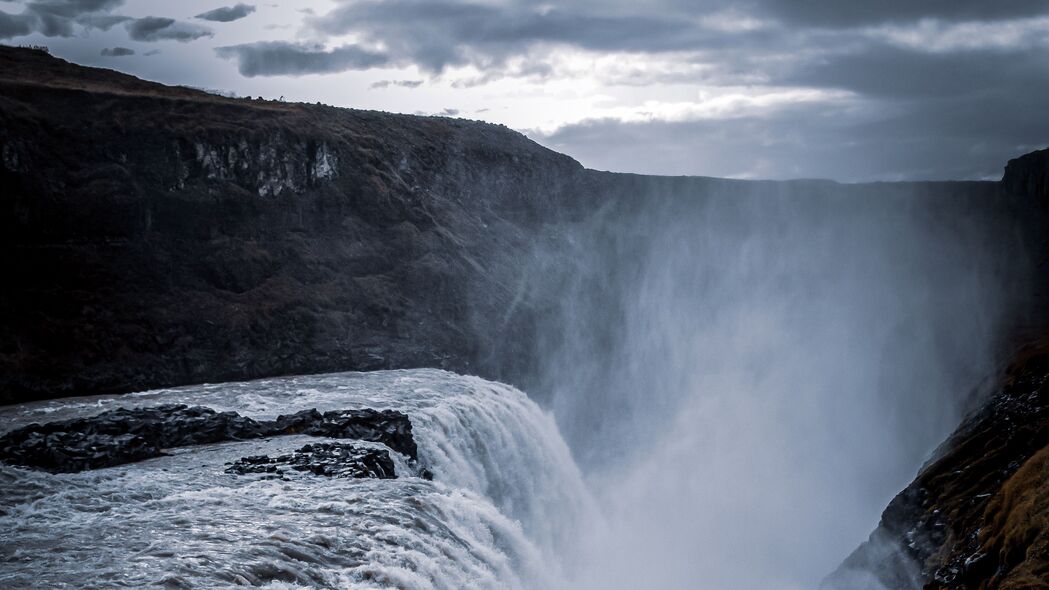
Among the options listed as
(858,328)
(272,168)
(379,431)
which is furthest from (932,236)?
(379,431)

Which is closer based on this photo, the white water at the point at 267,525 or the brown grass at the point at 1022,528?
the white water at the point at 267,525

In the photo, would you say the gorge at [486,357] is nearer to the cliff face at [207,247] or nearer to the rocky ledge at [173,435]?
the cliff face at [207,247]

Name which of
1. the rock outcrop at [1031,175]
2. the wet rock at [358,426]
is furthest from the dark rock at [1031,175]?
the wet rock at [358,426]

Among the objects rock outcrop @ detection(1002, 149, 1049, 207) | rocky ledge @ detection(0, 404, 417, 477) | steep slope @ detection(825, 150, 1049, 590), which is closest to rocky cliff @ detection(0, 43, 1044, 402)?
rocky ledge @ detection(0, 404, 417, 477)

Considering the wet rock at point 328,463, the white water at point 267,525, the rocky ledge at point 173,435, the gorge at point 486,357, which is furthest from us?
the rocky ledge at point 173,435

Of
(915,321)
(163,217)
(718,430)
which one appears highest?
(163,217)

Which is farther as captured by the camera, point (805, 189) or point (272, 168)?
point (805, 189)

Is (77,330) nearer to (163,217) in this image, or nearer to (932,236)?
(163,217)
